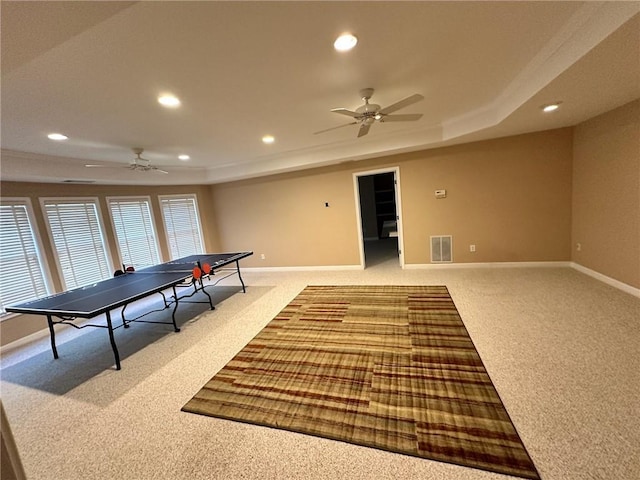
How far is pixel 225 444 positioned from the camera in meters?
1.78

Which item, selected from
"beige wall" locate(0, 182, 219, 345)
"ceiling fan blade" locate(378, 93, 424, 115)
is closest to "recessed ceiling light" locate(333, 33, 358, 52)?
"ceiling fan blade" locate(378, 93, 424, 115)

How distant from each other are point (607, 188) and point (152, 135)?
619cm

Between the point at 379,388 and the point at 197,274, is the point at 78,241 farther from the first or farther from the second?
the point at 379,388

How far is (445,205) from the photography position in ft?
16.5

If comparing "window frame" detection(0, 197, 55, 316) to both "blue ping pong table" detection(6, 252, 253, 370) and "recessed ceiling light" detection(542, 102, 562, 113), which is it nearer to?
"blue ping pong table" detection(6, 252, 253, 370)

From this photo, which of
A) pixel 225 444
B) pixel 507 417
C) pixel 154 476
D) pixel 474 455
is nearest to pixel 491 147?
pixel 507 417

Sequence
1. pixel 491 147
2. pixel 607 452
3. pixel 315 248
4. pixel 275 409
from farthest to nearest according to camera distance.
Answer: pixel 315 248 < pixel 491 147 < pixel 275 409 < pixel 607 452

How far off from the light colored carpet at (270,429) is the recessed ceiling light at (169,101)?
8.78 feet

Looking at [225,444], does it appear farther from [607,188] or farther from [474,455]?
[607,188]

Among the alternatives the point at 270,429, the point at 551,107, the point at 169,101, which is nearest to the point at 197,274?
the point at 169,101

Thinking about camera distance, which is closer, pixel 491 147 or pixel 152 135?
pixel 152 135

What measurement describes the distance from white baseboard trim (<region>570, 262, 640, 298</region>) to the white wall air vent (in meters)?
1.89

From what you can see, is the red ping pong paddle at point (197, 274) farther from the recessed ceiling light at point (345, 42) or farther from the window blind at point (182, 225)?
the recessed ceiling light at point (345, 42)

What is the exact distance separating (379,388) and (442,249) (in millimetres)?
3764
